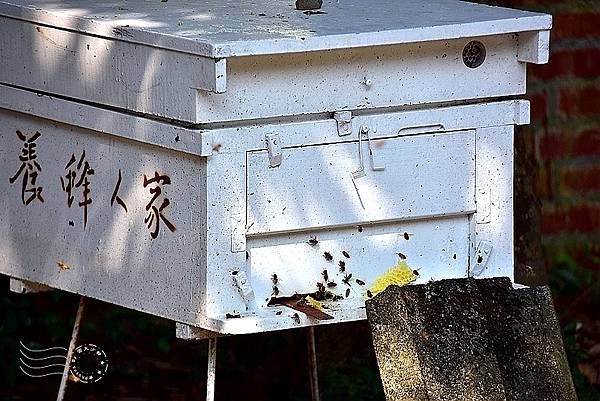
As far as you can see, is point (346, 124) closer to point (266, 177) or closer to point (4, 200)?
point (266, 177)

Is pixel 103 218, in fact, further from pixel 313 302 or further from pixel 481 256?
pixel 481 256

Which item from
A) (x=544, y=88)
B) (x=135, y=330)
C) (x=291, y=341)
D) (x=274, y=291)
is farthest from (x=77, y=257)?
(x=544, y=88)

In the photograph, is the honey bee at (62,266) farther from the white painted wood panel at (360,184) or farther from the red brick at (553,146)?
the red brick at (553,146)

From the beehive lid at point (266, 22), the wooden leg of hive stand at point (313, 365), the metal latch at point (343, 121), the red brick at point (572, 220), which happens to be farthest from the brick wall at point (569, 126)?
the metal latch at point (343, 121)

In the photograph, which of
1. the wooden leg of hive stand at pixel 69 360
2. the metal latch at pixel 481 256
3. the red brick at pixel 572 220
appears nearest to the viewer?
the metal latch at pixel 481 256

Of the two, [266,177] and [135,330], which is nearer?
[266,177]

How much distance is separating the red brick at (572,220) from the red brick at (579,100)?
0.34m

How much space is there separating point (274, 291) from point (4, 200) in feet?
2.52

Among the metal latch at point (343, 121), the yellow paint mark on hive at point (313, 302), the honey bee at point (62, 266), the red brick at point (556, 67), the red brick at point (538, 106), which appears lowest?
the yellow paint mark on hive at point (313, 302)

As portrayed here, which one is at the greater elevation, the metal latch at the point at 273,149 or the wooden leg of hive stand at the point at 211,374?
the metal latch at the point at 273,149

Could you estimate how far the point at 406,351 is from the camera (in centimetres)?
328

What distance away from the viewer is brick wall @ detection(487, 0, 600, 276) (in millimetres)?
5473

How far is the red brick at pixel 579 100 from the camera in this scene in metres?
5.55

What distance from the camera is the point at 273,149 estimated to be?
3.26 m
